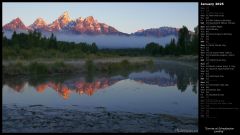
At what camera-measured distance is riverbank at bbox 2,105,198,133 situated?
7.21 meters

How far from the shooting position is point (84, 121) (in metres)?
8.03

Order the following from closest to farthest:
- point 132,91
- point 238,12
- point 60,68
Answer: point 238,12, point 132,91, point 60,68

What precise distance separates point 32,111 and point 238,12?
587 centimetres

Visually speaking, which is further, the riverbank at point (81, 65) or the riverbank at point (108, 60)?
the riverbank at point (108, 60)

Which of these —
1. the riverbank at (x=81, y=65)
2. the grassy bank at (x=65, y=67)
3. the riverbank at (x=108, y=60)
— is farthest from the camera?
the riverbank at (x=108, y=60)

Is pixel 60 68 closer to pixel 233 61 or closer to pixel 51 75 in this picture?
pixel 51 75

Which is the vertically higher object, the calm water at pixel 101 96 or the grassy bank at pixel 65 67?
the grassy bank at pixel 65 67

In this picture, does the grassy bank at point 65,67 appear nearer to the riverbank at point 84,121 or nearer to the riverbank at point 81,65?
the riverbank at point 81,65

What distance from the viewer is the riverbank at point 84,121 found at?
721 cm

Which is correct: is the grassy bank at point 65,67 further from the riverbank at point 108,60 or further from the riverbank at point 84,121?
the riverbank at point 84,121

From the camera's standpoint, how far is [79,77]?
17.1 m

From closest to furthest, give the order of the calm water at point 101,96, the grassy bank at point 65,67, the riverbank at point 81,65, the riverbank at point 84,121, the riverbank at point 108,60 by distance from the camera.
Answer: the riverbank at point 84,121 < the calm water at point 101,96 < the grassy bank at point 65,67 < the riverbank at point 81,65 < the riverbank at point 108,60

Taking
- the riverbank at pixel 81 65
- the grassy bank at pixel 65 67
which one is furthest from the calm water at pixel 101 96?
the riverbank at pixel 81 65

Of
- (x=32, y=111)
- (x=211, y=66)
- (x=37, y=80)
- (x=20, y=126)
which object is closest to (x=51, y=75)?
(x=37, y=80)
